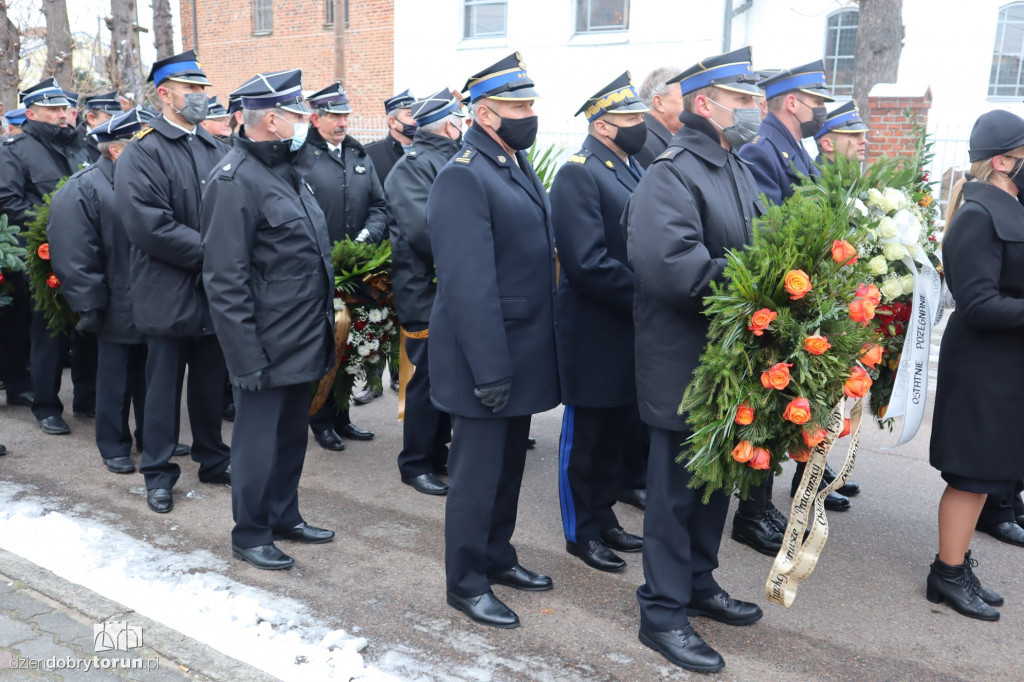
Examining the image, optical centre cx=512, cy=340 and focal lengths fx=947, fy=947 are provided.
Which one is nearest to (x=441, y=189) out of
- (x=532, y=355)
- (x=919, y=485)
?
(x=532, y=355)

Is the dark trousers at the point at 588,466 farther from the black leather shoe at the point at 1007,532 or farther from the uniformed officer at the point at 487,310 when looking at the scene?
the black leather shoe at the point at 1007,532

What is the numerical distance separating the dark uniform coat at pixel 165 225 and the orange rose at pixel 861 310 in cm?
337

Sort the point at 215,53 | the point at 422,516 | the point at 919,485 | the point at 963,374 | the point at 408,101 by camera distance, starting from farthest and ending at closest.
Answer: the point at 215,53 → the point at 408,101 → the point at 919,485 → the point at 422,516 → the point at 963,374

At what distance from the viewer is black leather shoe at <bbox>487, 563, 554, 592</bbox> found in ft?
13.7

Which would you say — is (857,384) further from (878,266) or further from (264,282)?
(264,282)

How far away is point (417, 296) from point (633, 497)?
1705mm

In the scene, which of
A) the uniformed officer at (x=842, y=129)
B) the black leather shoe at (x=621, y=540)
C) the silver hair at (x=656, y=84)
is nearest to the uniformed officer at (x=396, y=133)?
the silver hair at (x=656, y=84)

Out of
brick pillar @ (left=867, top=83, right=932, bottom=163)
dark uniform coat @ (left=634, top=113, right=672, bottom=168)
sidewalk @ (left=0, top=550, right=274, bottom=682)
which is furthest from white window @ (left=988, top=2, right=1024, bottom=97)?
sidewalk @ (left=0, top=550, right=274, bottom=682)

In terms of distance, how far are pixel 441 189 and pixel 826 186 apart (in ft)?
4.98

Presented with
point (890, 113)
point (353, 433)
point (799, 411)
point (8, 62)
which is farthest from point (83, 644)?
point (890, 113)

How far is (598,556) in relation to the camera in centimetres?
445

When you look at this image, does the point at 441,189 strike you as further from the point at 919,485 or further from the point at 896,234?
the point at 919,485

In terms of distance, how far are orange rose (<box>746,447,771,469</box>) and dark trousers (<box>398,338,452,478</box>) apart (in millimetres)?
2546

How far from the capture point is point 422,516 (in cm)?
507
